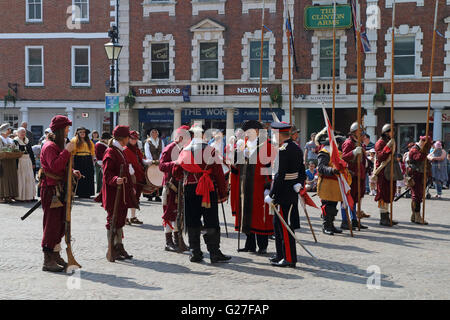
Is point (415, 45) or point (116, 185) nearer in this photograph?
point (116, 185)

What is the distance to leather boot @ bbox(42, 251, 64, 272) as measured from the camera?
8.05 meters

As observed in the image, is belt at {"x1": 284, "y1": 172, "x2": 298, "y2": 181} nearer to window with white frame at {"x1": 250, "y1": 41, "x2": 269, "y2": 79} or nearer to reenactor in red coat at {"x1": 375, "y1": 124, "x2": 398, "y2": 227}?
reenactor in red coat at {"x1": 375, "y1": 124, "x2": 398, "y2": 227}

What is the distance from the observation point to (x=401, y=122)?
2639cm

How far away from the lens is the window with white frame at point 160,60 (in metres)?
28.7

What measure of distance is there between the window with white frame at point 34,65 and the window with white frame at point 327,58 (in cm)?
1410

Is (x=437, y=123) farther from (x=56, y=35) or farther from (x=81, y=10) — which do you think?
(x=56, y=35)

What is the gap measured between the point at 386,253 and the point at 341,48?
58.7ft

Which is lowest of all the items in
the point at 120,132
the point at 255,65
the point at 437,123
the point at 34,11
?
Answer: the point at 120,132

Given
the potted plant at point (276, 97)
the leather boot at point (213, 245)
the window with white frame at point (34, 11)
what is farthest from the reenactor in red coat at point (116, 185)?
the window with white frame at point (34, 11)

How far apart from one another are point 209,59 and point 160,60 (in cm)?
237

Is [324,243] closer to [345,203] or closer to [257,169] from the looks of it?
[345,203]

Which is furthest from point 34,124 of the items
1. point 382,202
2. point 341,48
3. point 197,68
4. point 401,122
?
point 382,202

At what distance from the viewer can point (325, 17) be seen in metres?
26.2

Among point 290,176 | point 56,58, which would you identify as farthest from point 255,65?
point 290,176
